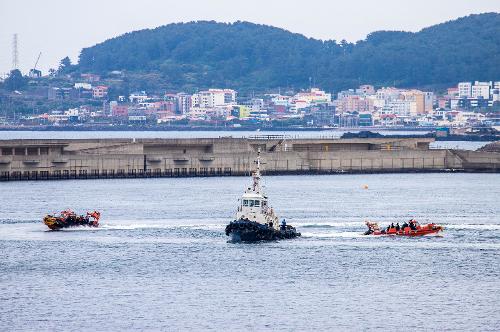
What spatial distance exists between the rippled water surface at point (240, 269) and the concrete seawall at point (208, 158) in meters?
25.9

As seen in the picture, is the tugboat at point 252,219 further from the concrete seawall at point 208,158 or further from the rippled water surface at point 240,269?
the concrete seawall at point 208,158

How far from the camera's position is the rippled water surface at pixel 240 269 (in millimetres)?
58625

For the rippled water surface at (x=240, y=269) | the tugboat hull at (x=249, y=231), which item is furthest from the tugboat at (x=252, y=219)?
the rippled water surface at (x=240, y=269)

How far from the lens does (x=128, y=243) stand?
82812mm

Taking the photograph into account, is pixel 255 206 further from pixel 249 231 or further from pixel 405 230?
pixel 405 230

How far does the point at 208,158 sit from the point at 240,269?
3088 inches

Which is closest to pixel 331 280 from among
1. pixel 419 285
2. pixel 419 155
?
pixel 419 285

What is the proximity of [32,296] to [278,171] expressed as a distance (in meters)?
87.9

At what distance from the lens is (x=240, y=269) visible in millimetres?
71188

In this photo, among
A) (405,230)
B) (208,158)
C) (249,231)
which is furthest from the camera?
(208,158)

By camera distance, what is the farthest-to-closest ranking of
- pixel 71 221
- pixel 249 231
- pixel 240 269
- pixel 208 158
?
pixel 208 158 < pixel 71 221 < pixel 249 231 < pixel 240 269

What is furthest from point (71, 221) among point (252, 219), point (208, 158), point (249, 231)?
point (208, 158)

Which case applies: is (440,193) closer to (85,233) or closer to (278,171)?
(278,171)

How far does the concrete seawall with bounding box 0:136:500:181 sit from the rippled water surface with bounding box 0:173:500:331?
85.1 ft
